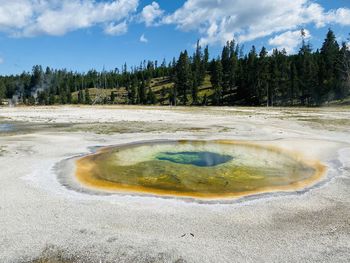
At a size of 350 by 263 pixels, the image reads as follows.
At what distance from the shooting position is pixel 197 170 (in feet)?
53.8

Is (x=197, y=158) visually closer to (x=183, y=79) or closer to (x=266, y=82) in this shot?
(x=266, y=82)

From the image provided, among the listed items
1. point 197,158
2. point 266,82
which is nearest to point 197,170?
point 197,158

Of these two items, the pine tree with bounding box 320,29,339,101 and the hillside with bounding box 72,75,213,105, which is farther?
the hillside with bounding box 72,75,213,105

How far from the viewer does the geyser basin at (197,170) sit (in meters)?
13.2

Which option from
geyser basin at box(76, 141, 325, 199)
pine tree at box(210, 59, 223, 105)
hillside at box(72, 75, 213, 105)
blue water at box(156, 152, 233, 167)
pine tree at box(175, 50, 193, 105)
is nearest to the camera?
geyser basin at box(76, 141, 325, 199)

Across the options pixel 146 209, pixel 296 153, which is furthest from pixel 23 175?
pixel 296 153

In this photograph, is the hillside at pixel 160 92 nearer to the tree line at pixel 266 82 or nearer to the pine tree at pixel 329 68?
the tree line at pixel 266 82

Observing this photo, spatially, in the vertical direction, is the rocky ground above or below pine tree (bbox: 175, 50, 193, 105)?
below

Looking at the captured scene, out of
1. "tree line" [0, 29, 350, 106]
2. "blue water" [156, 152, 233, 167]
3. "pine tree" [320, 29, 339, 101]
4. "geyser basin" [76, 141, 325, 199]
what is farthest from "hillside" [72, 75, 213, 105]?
"geyser basin" [76, 141, 325, 199]

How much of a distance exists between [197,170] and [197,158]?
3334 millimetres

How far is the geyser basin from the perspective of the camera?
13.2 meters

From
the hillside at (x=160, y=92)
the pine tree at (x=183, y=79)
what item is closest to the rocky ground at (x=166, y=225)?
the hillside at (x=160, y=92)

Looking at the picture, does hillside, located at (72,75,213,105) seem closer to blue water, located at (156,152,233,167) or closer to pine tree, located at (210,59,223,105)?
pine tree, located at (210,59,223,105)

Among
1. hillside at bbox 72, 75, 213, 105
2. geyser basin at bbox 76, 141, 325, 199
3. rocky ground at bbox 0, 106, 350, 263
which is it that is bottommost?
rocky ground at bbox 0, 106, 350, 263
